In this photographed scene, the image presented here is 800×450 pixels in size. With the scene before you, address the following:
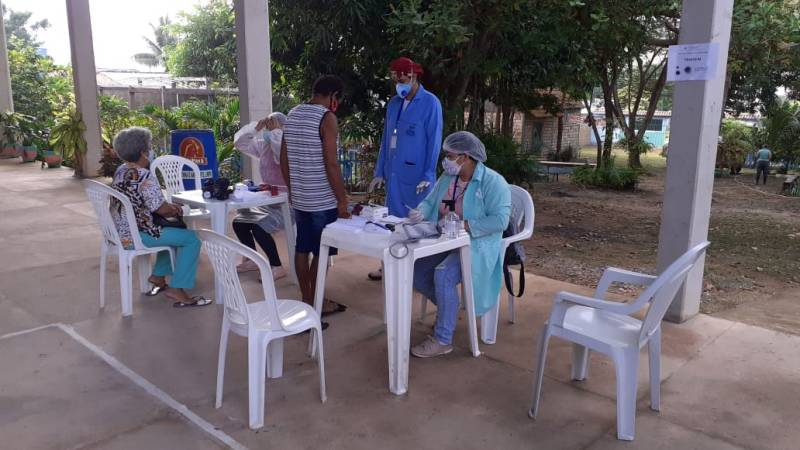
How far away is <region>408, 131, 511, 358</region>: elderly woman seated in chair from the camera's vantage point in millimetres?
3498

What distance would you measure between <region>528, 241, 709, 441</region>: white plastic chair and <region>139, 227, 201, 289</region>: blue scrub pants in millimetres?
2642

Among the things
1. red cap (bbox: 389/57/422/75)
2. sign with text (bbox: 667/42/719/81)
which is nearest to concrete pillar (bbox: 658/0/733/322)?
sign with text (bbox: 667/42/719/81)

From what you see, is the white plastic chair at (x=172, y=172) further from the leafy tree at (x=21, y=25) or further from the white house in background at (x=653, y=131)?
the leafy tree at (x=21, y=25)

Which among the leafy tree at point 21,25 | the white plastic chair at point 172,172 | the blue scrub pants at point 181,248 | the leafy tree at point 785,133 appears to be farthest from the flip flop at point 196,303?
the leafy tree at point 21,25

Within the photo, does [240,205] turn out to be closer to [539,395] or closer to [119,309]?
[119,309]

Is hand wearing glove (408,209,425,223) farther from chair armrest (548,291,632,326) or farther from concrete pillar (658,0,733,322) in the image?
concrete pillar (658,0,733,322)

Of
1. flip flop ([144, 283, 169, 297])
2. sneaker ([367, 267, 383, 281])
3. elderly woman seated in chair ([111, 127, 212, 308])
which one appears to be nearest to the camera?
elderly woman seated in chair ([111, 127, 212, 308])

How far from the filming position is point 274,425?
2.86 m

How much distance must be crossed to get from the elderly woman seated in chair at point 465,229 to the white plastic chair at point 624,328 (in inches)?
25.0

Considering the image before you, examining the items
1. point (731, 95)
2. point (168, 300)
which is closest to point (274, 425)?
point (168, 300)

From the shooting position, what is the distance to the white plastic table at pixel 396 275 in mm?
3068

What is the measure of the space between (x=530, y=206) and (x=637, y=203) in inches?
334

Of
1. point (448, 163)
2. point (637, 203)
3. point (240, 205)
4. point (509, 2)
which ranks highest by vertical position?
point (509, 2)

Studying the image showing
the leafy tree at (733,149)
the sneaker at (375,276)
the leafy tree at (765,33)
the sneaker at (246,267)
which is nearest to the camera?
the sneaker at (375,276)
